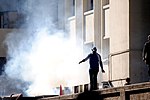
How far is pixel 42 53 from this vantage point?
56094 mm

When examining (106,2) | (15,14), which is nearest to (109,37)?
(106,2)

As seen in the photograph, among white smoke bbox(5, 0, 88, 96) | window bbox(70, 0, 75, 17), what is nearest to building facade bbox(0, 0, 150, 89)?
white smoke bbox(5, 0, 88, 96)

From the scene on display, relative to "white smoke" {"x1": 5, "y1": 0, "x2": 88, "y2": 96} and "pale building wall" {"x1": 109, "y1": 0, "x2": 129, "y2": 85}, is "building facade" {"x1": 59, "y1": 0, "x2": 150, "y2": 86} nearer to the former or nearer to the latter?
"pale building wall" {"x1": 109, "y1": 0, "x2": 129, "y2": 85}

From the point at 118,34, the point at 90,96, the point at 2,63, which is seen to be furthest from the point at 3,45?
the point at 90,96

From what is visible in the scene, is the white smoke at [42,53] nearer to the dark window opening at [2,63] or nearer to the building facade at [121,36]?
the dark window opening at [2,63]

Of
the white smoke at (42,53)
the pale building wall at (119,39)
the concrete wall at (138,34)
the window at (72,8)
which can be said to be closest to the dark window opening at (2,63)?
the white smoke at (42,53)

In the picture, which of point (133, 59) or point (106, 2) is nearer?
point (133, 59)

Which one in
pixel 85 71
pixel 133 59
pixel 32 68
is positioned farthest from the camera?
pixel 32 68

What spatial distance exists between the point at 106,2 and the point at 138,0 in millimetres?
5071

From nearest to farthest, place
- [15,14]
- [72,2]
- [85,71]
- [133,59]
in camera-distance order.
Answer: [133,59] < [85,71] < [72,2] < [15,14]

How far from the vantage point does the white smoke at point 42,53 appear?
52.2m

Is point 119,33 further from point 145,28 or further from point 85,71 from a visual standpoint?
point 85,71

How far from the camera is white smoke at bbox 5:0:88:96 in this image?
5225 centimetres

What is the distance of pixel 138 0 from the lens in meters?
42.3
